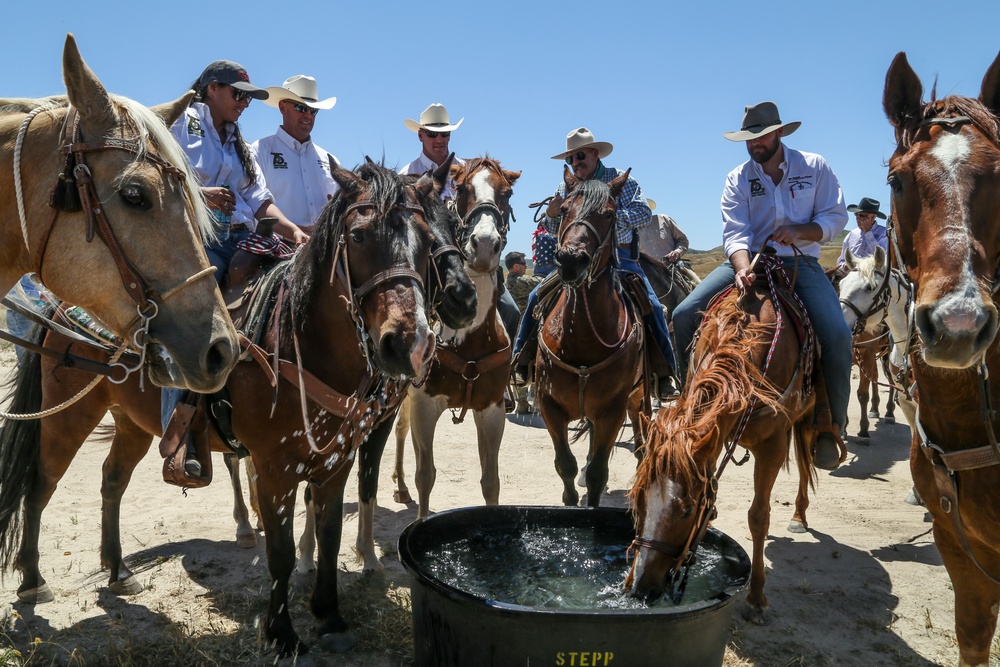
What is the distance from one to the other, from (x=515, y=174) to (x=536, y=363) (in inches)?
63.9

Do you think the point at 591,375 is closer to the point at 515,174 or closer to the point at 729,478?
the point at 515,174

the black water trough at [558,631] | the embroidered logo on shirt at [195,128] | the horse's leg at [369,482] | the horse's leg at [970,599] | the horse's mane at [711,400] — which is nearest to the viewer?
the black water trough at [558,631]

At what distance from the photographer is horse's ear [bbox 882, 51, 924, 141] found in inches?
95.3

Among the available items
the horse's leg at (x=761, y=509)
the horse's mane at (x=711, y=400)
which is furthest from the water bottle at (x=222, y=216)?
the horse's leg at (x=761, y=509)

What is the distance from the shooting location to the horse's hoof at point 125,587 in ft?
14.1

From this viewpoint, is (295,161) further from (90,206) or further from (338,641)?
(338,641)

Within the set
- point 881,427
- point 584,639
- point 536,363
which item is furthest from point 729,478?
point 584,639

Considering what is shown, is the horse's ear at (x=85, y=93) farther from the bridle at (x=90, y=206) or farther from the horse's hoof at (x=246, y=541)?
the horse's hoof at (x=246, y=541)

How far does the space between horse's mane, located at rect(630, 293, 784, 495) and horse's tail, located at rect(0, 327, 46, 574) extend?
12.0 ft

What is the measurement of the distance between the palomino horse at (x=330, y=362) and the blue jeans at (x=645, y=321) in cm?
217

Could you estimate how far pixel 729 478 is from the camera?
739cm

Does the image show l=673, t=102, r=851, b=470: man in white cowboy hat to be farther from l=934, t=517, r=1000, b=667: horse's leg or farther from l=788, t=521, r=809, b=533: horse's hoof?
l=934, t=517, r=1000, b=667: horse's leg

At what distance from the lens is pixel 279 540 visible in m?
3.34

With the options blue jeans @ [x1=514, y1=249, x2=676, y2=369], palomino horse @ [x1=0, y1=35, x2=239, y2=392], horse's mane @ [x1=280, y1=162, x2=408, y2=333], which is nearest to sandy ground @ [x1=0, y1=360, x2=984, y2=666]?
blue jeans @ [x1=514, y1=249, x2=676, y2=369]
